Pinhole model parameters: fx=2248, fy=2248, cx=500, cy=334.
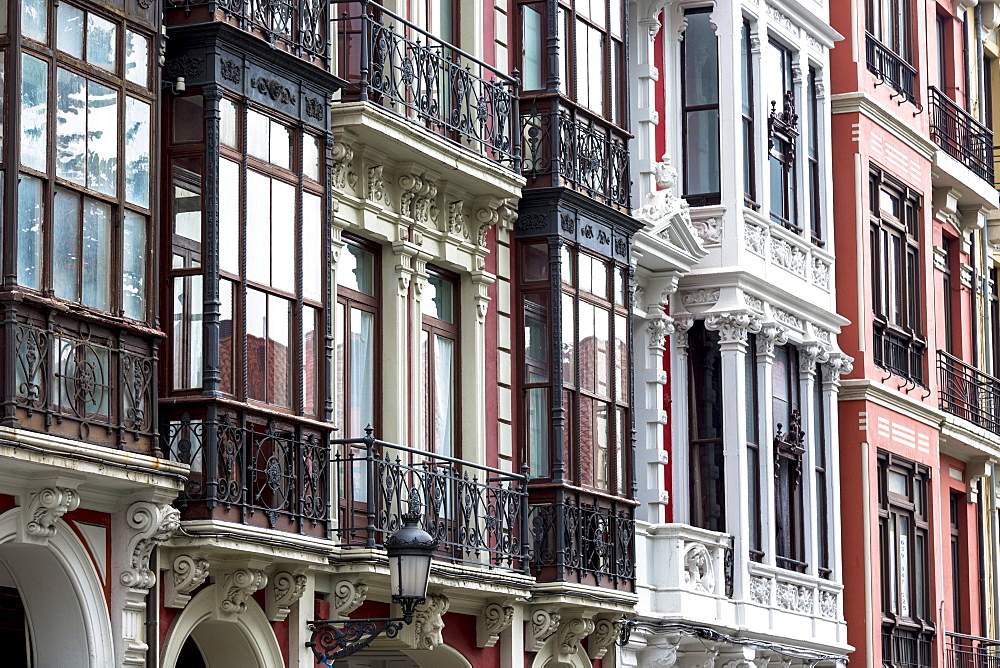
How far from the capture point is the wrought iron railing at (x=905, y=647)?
30.8 metres

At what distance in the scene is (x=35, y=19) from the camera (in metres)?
15.3

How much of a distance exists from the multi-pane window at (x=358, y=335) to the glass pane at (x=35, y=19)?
197 inches

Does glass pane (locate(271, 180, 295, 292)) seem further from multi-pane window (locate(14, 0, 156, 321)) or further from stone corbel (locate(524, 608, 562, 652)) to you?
stone corbel (locate(524, 608, 562, 652))

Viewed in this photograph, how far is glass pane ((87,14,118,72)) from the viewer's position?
51.9ft

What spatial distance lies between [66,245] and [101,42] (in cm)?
156

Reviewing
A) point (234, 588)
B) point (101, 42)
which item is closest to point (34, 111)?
point (101, 42)

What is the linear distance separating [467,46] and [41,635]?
8551mm

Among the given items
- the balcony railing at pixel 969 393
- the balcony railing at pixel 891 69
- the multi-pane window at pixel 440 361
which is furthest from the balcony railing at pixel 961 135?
the multi-pane window at pixel 440 361

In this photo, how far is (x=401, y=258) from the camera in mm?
20641

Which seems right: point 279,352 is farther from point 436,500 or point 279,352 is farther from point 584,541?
point 584,541

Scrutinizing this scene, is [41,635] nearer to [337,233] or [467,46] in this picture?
[337,233]

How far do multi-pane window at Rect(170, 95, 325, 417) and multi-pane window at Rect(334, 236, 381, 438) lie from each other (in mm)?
1394

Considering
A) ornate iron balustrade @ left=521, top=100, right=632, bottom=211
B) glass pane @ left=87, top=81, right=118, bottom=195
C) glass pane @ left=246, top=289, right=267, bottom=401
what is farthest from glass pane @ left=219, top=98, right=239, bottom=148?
ornate iron balustrade @ left=521, top=100, right=632, bottom=211

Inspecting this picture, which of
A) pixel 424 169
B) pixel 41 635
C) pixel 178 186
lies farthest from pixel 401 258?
pixel 41 635
